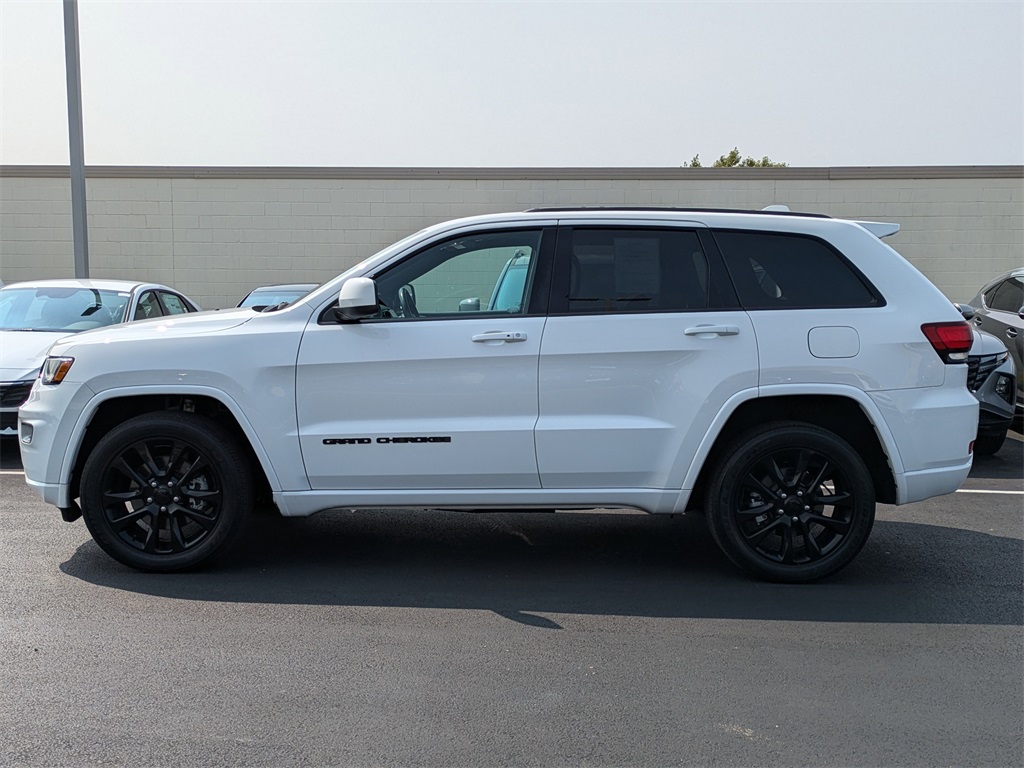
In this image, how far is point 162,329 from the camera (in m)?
5.41

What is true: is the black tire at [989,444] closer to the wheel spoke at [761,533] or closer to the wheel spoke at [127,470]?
the wheel spoke at [761,533]

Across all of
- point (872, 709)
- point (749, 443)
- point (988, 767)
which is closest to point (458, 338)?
point (749, 443)

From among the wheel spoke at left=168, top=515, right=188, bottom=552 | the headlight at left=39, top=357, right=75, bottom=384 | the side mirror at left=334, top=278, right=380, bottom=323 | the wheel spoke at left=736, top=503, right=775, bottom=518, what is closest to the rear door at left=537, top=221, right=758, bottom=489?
the wheel spoke at left=736, top=503, right=775, bottom=518

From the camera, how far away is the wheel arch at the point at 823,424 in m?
5.22

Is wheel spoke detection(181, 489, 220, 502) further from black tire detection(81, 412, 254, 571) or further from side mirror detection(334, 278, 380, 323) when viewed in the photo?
side mirror detection(334, 278, 380, 323)

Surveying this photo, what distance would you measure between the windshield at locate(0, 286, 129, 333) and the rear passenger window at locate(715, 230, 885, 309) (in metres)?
6.56

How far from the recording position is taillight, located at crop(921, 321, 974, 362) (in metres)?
5.19

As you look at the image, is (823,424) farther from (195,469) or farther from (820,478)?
(195,469)

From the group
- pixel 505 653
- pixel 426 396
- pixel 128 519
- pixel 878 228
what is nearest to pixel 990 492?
pixel 878 228

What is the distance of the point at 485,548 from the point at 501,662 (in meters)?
1.79

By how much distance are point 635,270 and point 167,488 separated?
2.75m

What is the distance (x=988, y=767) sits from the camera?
134 inches

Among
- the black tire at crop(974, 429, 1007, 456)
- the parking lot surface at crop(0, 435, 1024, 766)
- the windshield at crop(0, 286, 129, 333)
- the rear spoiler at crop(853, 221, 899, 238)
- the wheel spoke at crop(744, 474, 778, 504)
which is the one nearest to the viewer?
the parking lot surface at crop(0, 435, 1024, 766)

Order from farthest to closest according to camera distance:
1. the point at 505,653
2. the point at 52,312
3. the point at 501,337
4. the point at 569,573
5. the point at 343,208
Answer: the point at 343,208 < the point at 52,312 < the point at 569,573 < the point at 501,337 < the point at 505,653
